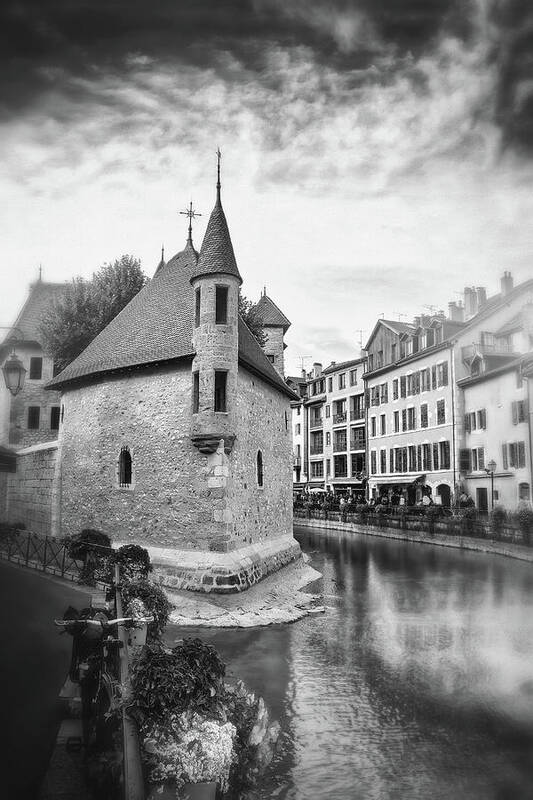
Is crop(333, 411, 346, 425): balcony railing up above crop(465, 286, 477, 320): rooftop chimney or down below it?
below

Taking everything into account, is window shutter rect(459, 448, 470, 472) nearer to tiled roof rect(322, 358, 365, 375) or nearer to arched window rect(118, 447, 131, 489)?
tiled roof rect(322, 358, 365, 375)

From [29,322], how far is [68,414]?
1229 cm

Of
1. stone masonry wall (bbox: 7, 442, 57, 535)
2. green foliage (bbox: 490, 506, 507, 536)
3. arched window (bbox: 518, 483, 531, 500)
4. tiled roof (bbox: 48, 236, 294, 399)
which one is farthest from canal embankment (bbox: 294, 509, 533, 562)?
stone masonry wall (bbox: 7, 442, 57, 535)

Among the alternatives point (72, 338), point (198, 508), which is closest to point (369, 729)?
point (198, 508)

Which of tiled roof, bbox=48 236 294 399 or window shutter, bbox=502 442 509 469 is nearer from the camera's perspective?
tiled roof, bbox=48 236 294 399

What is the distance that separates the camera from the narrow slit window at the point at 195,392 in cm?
1658

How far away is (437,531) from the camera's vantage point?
3119 cm

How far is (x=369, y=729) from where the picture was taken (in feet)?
25.6

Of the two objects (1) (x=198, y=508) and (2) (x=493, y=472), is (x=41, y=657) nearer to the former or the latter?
(1) (x=198, y=508)

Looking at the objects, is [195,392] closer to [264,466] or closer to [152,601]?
[264,466]

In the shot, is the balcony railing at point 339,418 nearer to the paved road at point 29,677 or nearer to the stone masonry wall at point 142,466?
the stone masonry wall at point 142,466

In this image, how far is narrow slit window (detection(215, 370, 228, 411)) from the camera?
16.5m

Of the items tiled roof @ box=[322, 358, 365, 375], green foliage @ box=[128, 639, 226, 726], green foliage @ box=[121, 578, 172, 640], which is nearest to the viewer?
green foliage @ box=[128, 639, 226, 726]

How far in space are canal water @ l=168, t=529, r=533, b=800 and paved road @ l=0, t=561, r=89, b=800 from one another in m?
2.19
